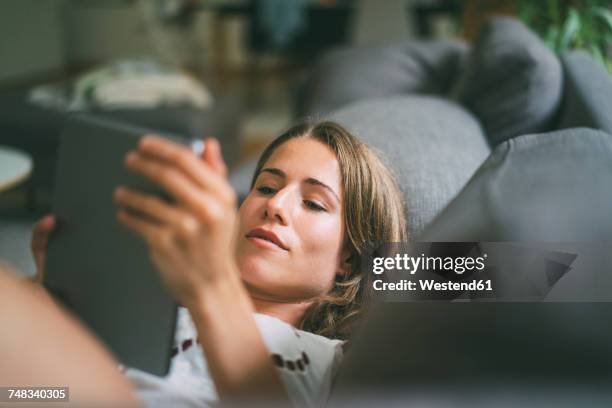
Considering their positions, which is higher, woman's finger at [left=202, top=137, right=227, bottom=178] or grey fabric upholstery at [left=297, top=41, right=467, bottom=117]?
grey fabric upholstery at [left=297, top=41, right=467, bottom=117]

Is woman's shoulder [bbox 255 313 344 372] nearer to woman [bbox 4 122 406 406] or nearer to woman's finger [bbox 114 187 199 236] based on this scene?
woman [bbox 4 122 406 406]

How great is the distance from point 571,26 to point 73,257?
975mm

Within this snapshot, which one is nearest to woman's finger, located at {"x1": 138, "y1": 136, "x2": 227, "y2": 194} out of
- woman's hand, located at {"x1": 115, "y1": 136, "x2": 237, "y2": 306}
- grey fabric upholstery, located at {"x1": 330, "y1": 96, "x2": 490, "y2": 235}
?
woman's hand, located at {"x1": 115, "y1": 136, "x2": 237, "y2": 306}

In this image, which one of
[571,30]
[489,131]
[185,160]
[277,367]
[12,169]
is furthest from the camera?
[571,30]

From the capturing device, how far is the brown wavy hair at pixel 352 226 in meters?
0.43

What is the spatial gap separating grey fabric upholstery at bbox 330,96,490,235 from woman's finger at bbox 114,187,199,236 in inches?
8.7

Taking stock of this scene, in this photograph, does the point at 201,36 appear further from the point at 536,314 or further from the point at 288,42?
the point at 536,314

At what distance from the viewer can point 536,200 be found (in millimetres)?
295

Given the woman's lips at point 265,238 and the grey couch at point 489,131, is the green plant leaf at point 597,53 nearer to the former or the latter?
the grey couch at point 489,131

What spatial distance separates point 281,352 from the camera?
39 centimetres

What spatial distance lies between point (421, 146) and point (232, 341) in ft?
1.10

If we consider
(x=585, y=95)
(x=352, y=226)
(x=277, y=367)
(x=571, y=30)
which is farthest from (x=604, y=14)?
(x=277, y=367)

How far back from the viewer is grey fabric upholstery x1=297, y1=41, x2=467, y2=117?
1.28 meters

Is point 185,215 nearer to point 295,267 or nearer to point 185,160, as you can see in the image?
point 185,160
